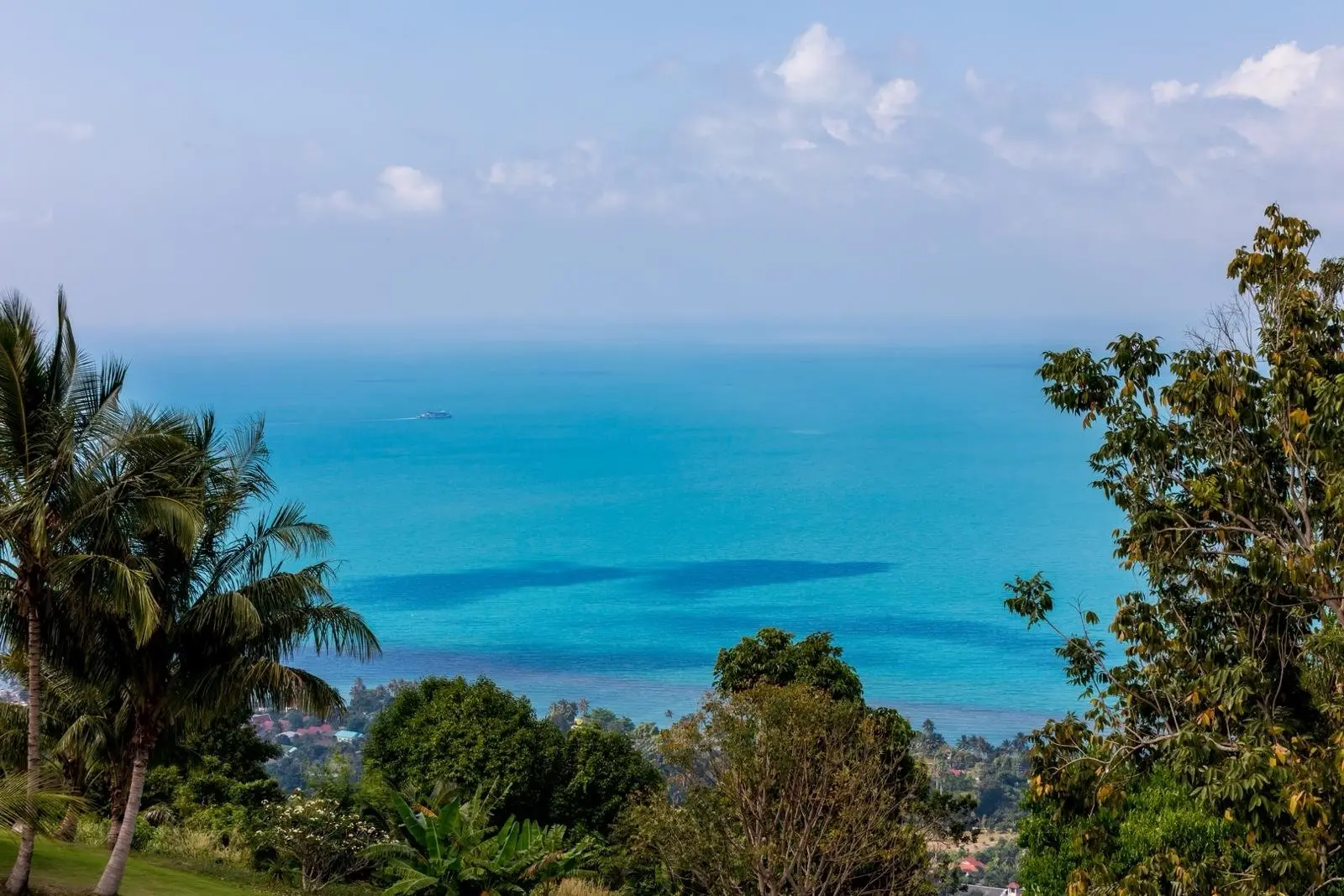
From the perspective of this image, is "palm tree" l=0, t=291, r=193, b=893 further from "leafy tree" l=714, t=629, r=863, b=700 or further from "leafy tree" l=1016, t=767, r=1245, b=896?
"leafy tree" l=714, t=629, r=863, b=700

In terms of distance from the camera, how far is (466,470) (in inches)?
4938

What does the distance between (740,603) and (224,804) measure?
61.8m

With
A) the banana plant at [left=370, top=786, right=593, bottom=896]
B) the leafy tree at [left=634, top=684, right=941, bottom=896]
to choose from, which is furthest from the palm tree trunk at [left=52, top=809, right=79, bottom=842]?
the leafy tree at [left=634, top=684, right=941, bottom=896]

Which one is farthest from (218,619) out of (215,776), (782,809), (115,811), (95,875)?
(215,776)

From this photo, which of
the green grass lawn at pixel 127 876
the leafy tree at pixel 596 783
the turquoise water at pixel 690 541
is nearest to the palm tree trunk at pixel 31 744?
the green grass lawn at pixel 127 876

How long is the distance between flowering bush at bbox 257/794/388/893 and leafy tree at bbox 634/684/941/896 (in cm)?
350

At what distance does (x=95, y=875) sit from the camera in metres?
11.5

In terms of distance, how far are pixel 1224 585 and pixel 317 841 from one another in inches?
400

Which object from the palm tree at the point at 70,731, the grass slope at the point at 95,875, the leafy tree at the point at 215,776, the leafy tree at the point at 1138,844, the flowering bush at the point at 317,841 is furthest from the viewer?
the leafy tree at the point at 215,776

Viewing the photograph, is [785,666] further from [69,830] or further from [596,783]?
[69,830]

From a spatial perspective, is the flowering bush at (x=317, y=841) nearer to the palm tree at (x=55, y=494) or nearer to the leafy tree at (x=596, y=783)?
the palm tree at (x=55, y=494)

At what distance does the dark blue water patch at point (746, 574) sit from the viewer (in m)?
81.1

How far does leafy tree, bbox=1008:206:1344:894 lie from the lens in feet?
27.1

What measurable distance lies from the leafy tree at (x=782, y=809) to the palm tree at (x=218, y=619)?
4017 mm
